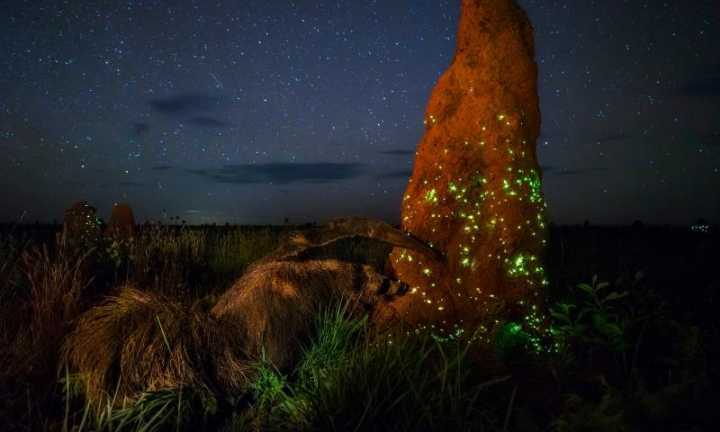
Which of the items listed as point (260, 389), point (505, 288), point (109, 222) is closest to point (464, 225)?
point (505, 288)

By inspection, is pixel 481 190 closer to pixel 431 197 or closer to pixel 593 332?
pixel 431 197

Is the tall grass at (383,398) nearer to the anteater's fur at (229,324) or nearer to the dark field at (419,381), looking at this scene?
the dark field at (419,381)

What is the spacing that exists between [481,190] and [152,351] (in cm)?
346

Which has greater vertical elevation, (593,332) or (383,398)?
(593,332)

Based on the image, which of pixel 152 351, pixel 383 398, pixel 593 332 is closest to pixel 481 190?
pixel 593 332

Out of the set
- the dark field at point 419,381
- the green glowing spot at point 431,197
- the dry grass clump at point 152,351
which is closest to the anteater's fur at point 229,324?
the dry grass clump at point 152,351

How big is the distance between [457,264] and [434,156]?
118cm

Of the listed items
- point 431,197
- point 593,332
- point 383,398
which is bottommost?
point 383,398

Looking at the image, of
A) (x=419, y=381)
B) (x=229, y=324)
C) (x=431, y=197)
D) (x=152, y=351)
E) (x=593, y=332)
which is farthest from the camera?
(x=431, y=197)

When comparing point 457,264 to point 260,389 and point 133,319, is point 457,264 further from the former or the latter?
point 133,319

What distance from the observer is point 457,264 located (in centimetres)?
514

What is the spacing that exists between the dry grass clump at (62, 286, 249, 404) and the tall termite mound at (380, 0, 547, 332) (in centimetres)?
166

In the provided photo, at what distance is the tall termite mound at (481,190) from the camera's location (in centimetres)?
508

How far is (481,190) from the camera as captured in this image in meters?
5.22
